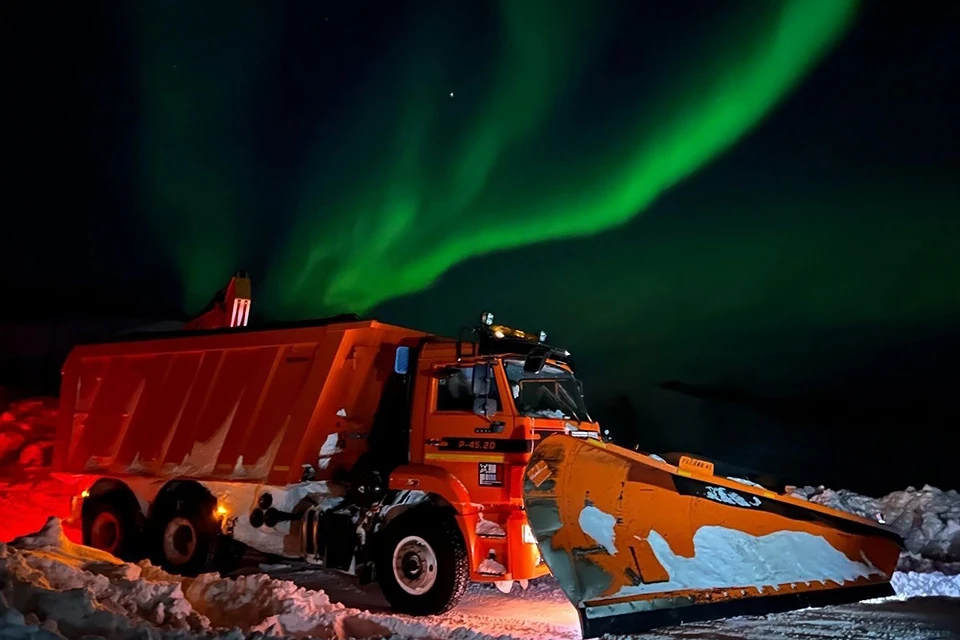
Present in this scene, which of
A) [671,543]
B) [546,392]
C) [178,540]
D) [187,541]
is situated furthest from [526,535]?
[178,540]

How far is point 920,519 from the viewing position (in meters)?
12.4

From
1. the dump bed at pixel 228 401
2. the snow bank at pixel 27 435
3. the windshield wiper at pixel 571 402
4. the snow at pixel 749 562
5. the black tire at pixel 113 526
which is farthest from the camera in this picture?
the snow bank at pixel 27 435

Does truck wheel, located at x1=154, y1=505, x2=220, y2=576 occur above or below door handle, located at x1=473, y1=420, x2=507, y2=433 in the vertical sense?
below

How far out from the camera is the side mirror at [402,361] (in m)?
8.80

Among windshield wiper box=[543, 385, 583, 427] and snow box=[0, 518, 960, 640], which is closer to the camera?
snow box=[0, 518, 960, 640]

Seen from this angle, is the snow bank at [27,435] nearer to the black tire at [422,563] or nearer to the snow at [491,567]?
the black tire at [422,563]

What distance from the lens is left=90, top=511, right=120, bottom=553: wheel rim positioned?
421 inches

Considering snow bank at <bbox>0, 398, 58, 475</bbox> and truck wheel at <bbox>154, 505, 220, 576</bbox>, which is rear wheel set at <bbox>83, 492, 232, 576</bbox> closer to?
truck wheel at <bbox>154, 505, 220, 576</bbox>

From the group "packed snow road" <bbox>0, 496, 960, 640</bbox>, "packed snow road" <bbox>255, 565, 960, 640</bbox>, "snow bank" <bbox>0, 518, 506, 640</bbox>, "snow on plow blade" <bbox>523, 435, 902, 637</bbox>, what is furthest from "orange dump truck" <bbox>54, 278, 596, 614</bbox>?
"snow bank" <bbox>0, 518, 506, 640</bbox>

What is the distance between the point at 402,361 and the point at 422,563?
229 centimetres

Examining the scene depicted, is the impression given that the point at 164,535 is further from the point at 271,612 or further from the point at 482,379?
the point at 482,379

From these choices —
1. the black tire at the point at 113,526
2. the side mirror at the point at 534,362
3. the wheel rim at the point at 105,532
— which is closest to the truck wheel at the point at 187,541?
the black tire at the point at 113,526

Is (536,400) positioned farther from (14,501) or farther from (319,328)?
(14,501)

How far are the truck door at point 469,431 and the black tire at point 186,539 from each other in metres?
3.43
